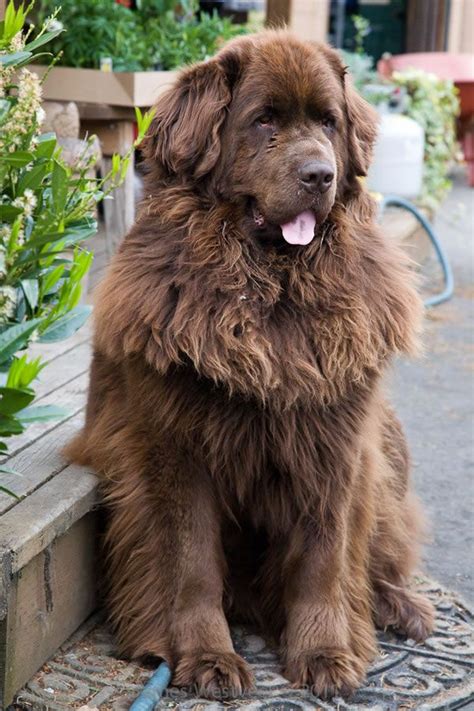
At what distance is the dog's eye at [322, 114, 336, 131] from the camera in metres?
2.75

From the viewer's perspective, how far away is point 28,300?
2.10 metres

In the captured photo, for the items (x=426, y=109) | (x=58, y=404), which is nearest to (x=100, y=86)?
(x=58, y=404)

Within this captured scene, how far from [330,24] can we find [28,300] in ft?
52.8

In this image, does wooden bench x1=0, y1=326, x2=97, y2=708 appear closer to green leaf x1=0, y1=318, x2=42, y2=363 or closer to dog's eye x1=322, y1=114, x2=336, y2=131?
green leaf x1=0, y1=318, x2=42, y2=363

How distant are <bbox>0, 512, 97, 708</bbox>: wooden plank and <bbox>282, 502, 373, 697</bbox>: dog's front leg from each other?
22.6 inches

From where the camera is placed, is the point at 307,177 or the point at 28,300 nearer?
the point at 28,300

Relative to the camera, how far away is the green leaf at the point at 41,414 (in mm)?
2078

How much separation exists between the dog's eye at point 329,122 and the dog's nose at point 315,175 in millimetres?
193

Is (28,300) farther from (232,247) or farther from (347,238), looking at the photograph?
(347,238)

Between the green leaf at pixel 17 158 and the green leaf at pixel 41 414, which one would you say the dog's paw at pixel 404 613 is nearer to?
the green leaf at pixel 41 414

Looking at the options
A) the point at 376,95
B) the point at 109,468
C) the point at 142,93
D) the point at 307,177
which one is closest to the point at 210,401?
the point at 109,468

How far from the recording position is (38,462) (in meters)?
3.09

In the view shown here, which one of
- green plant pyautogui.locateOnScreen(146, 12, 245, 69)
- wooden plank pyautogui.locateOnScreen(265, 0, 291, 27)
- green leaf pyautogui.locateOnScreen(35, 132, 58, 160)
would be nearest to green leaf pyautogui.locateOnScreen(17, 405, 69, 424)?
green leaf pyautogui.locateOnScreen(35, 132, 58, 160)

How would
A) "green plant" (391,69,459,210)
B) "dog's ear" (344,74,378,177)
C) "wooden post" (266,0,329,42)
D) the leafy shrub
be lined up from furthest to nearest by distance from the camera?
"green plant" (391,69,459,210)
the leafy shrub
"wooden post" (266,0,329,42)
"dog's ear" (344,74,378,177)
